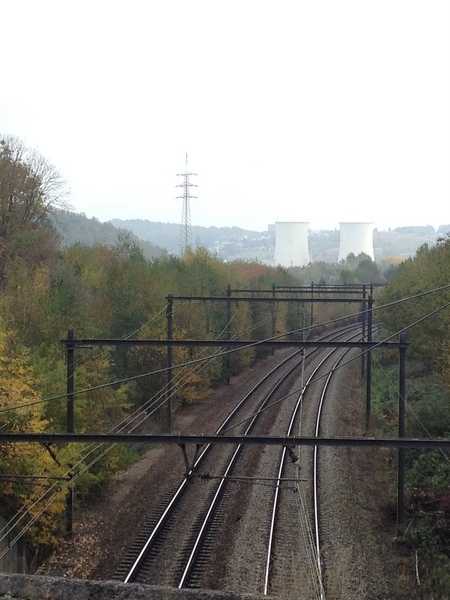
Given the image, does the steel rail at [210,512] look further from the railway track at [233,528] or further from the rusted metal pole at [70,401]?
the rusted metal pole at [70,401]

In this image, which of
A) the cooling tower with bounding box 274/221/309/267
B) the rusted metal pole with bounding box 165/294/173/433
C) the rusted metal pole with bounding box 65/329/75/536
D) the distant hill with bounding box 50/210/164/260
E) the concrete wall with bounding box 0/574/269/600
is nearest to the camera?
the concrete wall with bounding box 0/574/269/600

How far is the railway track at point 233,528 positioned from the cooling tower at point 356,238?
86488 mm

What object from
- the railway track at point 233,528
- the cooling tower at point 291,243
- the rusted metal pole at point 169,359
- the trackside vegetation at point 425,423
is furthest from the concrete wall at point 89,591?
the cooling tower at point 291,243

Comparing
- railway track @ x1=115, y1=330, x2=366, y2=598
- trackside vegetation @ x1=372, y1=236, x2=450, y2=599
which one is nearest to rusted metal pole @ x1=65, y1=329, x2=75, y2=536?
railway track @ x1=115, y1=330, x2=366, y2=598

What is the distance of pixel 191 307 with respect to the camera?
27281 millimetres

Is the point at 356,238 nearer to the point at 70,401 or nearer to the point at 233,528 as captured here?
the point at 233,528

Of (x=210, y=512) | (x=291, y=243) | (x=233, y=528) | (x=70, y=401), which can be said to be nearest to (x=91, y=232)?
(x=291, y=243)

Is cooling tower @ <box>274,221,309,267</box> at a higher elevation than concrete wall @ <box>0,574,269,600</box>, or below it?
higher

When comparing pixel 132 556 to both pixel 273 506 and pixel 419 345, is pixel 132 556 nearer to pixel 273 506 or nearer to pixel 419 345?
pixel 273 506

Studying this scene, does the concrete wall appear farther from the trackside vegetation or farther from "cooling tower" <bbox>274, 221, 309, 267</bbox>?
"cooling tower" <bbox>274, 221, 309, 267</bbox>

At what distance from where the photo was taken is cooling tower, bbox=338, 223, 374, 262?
337 ft

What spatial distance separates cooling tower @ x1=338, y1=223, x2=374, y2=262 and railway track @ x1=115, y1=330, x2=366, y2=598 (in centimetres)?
8649

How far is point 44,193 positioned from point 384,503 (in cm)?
2362

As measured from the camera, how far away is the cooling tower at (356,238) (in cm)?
10276
